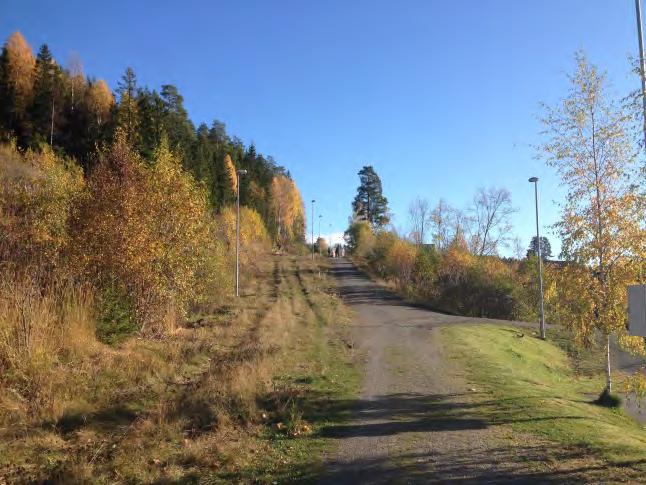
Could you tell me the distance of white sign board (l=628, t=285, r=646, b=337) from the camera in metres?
6.53

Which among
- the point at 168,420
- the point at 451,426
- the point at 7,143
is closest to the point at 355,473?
the point at 451,426

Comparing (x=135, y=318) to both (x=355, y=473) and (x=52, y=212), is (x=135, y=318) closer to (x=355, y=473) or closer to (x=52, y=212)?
(x=52, y=212)

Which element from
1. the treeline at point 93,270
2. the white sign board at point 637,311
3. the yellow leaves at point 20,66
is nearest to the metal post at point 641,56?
the white sign board at point 637,311

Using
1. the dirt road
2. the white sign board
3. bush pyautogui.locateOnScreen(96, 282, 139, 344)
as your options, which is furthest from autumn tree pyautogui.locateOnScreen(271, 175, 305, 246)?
the white sign board

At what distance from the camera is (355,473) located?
6.61 metres

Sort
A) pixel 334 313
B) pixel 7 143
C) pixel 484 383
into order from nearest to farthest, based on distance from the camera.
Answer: pixel 484 383
pixel 334 313
pixel 7 143

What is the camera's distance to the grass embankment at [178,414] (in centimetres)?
661

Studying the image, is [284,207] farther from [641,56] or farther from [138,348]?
[641,56]

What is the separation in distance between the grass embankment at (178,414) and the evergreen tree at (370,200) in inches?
3267

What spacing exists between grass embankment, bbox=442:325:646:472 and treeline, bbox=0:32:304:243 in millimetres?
34049

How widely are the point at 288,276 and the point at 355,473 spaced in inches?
1821

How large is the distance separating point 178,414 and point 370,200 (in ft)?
308

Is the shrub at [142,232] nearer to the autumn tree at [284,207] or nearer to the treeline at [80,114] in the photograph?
the treeline at [80,114]

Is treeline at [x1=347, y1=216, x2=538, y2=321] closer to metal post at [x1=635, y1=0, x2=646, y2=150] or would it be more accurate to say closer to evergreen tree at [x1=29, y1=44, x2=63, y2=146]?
metal post at [x1=635, y1=0, x2=646, y2=150]
